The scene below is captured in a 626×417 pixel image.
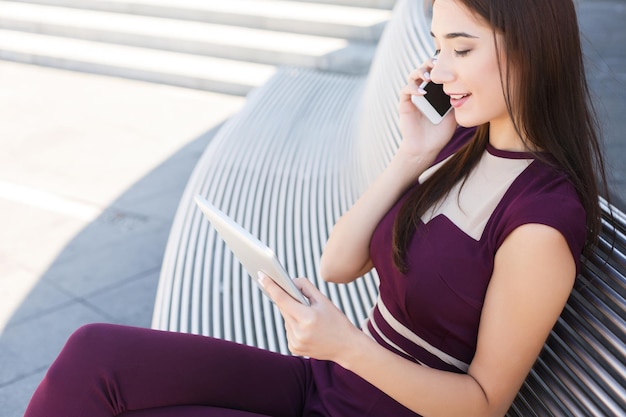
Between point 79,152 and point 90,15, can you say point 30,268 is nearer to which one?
point 79,152

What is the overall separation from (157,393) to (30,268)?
3.03 meters

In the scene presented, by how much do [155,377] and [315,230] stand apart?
1.80 m

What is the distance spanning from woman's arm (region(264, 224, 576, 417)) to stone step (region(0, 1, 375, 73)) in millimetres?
6290

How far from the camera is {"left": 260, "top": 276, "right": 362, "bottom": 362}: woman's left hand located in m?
1.88

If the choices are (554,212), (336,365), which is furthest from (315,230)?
(554,212)

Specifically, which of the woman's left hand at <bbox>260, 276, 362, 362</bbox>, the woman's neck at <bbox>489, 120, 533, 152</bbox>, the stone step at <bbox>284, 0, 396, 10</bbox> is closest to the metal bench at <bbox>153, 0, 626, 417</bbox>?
the woman's neck at <bbox>489, 120, 533, 152</bbox>

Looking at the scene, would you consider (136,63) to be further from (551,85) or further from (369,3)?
(551,85)

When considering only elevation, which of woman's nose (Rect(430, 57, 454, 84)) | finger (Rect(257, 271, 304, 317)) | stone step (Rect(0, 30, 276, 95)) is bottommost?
stone step (Rect(0, 30, 276, 95))

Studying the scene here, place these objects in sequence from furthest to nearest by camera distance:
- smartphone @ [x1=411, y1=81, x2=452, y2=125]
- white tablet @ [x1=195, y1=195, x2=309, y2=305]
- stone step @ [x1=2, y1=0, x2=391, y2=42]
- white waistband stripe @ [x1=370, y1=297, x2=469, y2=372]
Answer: stone step @ [x1=2, y1=0, x2=391, y2=42] → smartphone @ [x1=411, y1=81, x2=452, y2=125] → white waistband stripe @ [x1=370, y1=297, x2=469, y2=372] → white tablet @ [x1=195, y1=195, x2=309, y2=305]

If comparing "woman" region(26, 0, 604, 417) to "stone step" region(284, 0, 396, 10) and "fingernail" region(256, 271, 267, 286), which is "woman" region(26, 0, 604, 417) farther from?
"stone step" region(284, 0, 396, 10)

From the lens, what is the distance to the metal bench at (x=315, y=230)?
6.44 ft

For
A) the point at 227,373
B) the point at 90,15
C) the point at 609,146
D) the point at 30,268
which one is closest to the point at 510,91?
the point at 227,373

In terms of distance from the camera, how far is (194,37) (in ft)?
29.9

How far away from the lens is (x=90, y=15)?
10180mm
